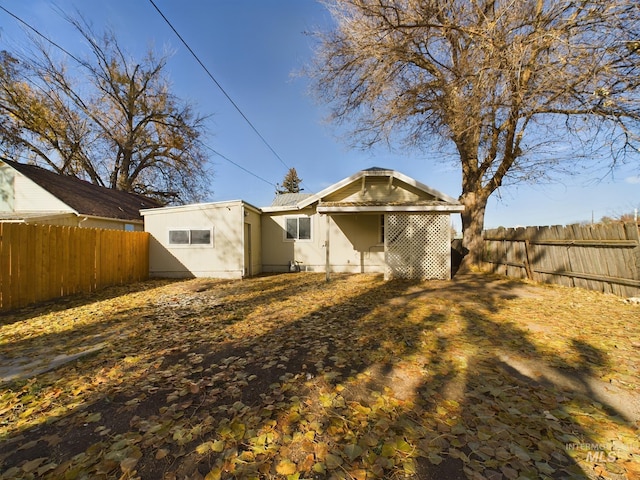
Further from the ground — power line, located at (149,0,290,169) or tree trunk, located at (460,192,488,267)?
power line, located at (149,0,290,169)

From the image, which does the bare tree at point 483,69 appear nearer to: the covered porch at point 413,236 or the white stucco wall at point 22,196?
the covered porch at point 413,236

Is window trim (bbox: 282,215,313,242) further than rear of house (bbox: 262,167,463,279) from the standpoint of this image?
Yes

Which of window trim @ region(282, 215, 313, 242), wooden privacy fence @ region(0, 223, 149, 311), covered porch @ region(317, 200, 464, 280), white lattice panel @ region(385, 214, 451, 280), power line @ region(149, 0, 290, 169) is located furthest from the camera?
window trim @ region(282, 215, 313, 242)

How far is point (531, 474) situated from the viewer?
173 cm

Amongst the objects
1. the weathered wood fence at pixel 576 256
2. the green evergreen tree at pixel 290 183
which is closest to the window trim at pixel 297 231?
the weathered wood fence at pixel 576 256

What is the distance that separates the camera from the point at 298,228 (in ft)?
41.5

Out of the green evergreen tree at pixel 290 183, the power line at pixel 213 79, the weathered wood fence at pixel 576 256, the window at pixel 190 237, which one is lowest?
the weathered wood fence at pixel 576 256

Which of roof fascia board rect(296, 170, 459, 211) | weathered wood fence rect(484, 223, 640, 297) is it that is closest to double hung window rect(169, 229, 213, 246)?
roof fascia board rect(296, 170, 459, 211)

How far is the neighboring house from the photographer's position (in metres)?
11.9

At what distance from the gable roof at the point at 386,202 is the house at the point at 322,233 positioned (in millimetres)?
34

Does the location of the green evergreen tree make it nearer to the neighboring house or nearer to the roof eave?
the neighboring house

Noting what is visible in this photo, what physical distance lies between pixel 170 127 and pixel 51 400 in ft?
75.8

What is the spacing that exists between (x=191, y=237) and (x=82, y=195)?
25.3ft

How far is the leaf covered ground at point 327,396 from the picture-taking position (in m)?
1.85
